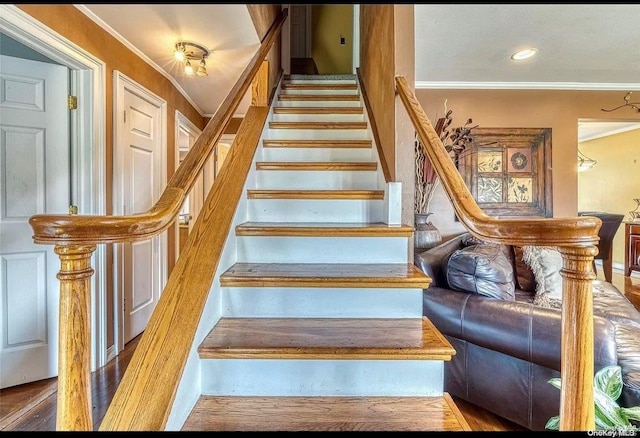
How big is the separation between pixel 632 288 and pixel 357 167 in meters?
4.72

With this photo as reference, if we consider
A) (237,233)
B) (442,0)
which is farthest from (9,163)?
(442,0)

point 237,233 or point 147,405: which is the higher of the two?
point 237,233

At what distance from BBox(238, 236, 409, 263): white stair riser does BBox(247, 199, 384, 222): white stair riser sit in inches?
11.4

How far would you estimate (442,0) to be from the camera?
6.32 feet

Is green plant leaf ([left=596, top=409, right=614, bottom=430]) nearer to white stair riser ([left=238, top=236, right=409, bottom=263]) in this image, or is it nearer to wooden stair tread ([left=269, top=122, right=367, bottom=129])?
white stair riser ([left=238, top=236, right=409, bottom=263])

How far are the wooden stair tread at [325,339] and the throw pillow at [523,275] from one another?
178 cm

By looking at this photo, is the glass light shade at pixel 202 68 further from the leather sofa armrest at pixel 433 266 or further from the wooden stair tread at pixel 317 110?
the leather sofa armrest at pixel 433 266

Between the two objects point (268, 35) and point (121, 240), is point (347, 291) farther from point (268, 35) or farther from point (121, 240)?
point (268, 35)

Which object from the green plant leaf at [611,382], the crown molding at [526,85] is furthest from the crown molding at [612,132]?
the green plant leaf at [611,382]

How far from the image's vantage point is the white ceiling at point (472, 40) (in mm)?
2053

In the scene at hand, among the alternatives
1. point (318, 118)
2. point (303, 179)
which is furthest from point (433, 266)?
point (318, 118)

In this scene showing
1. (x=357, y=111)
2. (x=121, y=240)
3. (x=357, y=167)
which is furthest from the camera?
(x=357, y=111)

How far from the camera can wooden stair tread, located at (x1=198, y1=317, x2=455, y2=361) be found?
1.03 m

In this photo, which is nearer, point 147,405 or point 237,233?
point 147,405
